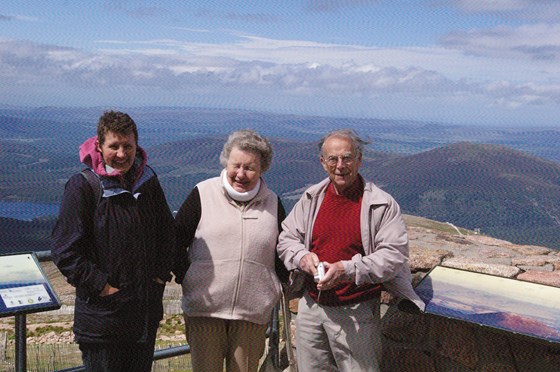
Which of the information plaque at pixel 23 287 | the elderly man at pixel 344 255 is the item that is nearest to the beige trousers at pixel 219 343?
the elderly man at pixel 344 255

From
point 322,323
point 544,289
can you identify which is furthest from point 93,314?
point 544,289

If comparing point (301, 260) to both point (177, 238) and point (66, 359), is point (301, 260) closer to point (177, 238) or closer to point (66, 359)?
point (177, 238)

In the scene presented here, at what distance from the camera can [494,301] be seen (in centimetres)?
438

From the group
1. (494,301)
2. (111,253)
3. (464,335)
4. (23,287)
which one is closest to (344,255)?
(494,301)

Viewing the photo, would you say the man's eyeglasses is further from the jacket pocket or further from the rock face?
the jacket pocket

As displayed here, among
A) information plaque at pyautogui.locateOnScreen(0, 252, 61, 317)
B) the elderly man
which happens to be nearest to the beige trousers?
the elderly man

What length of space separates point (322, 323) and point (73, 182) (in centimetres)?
192

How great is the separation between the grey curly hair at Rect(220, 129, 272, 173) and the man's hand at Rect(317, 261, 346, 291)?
902 mm

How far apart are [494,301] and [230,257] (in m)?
1.98

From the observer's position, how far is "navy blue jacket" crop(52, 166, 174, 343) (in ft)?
11.4

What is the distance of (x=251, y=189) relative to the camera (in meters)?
4.21

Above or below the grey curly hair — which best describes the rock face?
below

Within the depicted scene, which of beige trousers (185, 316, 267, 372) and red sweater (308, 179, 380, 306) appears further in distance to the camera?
beige trousers (185, 316, 267, 372)

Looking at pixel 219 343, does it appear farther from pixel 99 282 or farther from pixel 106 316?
pixel 99 282
